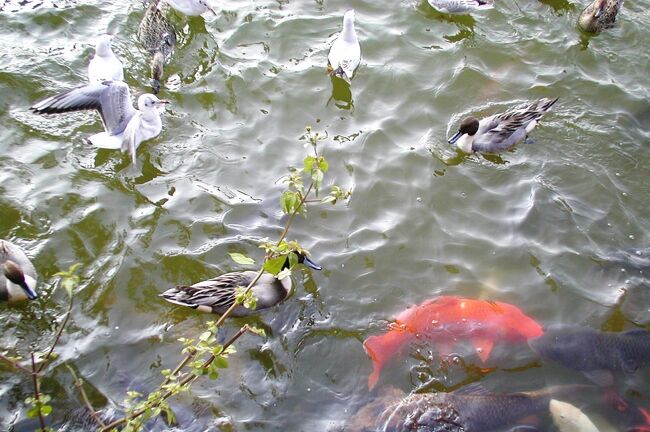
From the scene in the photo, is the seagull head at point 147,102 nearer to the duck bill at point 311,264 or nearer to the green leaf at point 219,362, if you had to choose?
the duck bill at point 311,264

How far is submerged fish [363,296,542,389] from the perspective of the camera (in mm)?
5559

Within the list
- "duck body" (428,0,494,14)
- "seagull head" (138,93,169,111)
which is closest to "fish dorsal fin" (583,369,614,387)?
"seagull head" (138,93,169,111)

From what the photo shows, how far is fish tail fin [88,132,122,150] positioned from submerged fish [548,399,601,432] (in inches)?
205

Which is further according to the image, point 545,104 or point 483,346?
point 545,104

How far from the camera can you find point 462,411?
505 cm

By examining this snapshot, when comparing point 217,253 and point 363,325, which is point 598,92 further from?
point 217,253

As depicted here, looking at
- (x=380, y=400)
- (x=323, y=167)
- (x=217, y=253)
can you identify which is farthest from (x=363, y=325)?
(x=323, y=167)

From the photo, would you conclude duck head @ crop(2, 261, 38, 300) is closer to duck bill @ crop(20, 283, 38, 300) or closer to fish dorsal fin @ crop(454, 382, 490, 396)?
duck bill @ crop(20, 283, 38, 300)

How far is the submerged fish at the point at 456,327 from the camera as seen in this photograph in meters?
5.56

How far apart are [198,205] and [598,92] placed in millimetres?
5384

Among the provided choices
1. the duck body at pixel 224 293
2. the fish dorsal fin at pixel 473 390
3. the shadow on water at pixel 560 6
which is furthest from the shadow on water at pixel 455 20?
the fish dorsal fin at pixel 473 390

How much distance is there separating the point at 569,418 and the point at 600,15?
602 centimetres

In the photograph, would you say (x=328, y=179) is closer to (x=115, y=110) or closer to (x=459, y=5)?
(x=115, y=110)

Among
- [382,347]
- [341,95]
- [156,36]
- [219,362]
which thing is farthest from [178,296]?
[156,36]
